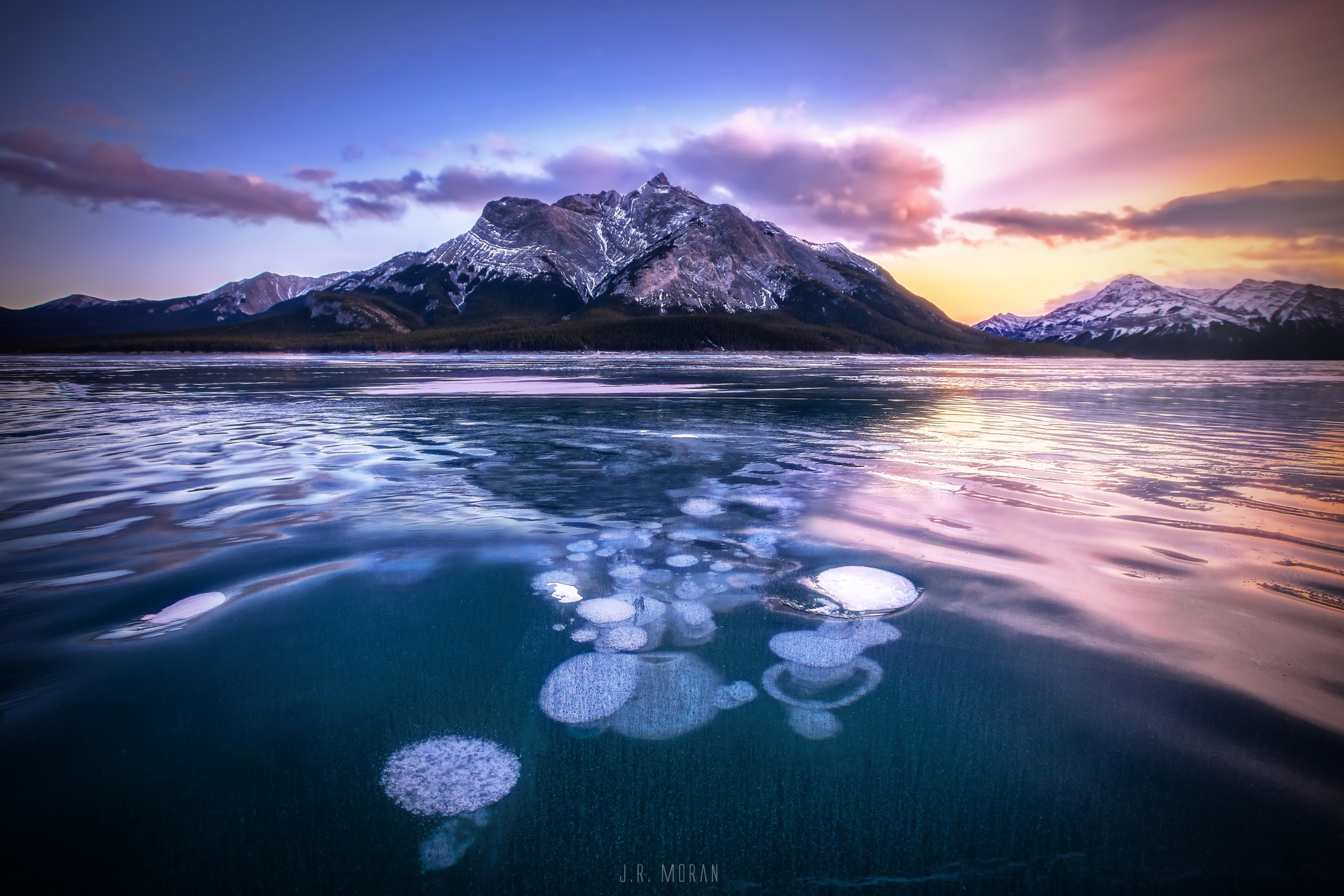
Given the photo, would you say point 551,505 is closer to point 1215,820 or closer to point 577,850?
point 577,850

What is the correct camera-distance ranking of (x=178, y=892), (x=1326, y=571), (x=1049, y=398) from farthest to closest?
1. (x=1049, y=398)
2. (x=1326, y=571)
3. (x=178, y=892)

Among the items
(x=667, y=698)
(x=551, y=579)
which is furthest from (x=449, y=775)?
(x=551, y=579)

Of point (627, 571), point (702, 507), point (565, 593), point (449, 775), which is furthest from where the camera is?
point (702, 507)

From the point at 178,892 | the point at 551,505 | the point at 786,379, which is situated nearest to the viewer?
the point at 178,892

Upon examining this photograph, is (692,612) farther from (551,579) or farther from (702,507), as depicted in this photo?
(702,507)

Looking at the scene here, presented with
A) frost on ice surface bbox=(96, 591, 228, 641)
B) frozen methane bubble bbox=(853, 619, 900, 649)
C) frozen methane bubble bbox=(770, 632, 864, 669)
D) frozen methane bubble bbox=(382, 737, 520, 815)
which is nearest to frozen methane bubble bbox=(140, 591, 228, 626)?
frost on ice surface bbox=(96, 591, 228, 641)

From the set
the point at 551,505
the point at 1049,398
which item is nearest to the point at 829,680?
the point at 551,505

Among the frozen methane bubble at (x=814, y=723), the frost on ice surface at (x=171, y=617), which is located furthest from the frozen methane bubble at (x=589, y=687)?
the frost on ice surface at (x=171, y=617)
